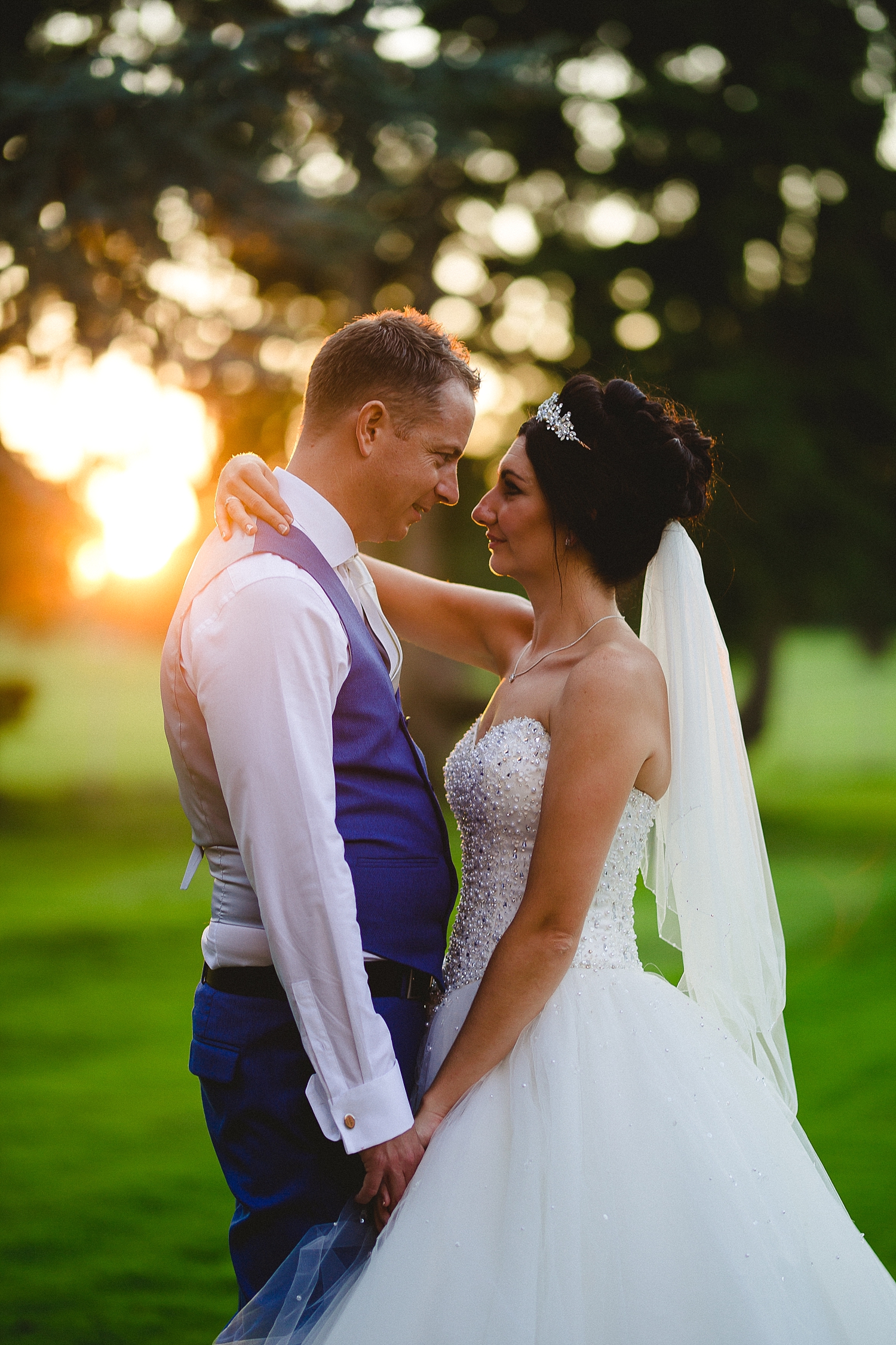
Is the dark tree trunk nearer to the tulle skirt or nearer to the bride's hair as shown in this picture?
the bride's hair

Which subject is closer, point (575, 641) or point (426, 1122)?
point (426, 1122)

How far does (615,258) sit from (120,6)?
20.0 ft

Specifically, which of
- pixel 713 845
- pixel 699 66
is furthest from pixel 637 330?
pixel 713 845

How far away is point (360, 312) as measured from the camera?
12539 mm

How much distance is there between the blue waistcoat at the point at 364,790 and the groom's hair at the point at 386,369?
315 mm

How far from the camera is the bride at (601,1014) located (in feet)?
5.83

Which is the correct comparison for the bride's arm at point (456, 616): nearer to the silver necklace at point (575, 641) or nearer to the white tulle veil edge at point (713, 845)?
the silver necklace at point (575, 641)

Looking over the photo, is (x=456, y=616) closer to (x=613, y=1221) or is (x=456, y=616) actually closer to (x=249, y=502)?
(x=249, y=502)

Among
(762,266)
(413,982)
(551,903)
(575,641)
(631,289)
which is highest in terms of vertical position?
(575,641)

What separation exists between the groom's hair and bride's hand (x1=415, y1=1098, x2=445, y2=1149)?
1.24 meters

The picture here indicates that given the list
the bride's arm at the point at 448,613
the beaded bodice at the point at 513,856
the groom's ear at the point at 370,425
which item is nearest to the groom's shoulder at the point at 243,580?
the groom's ear at the point at 370,425

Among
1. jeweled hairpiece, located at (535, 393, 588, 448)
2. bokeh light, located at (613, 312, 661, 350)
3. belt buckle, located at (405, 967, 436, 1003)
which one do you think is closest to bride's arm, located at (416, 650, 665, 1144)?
belt buckle, located at (405, 967, 436, 1003)

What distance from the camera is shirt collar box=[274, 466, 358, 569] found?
209 cm

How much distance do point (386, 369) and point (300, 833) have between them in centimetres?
90
